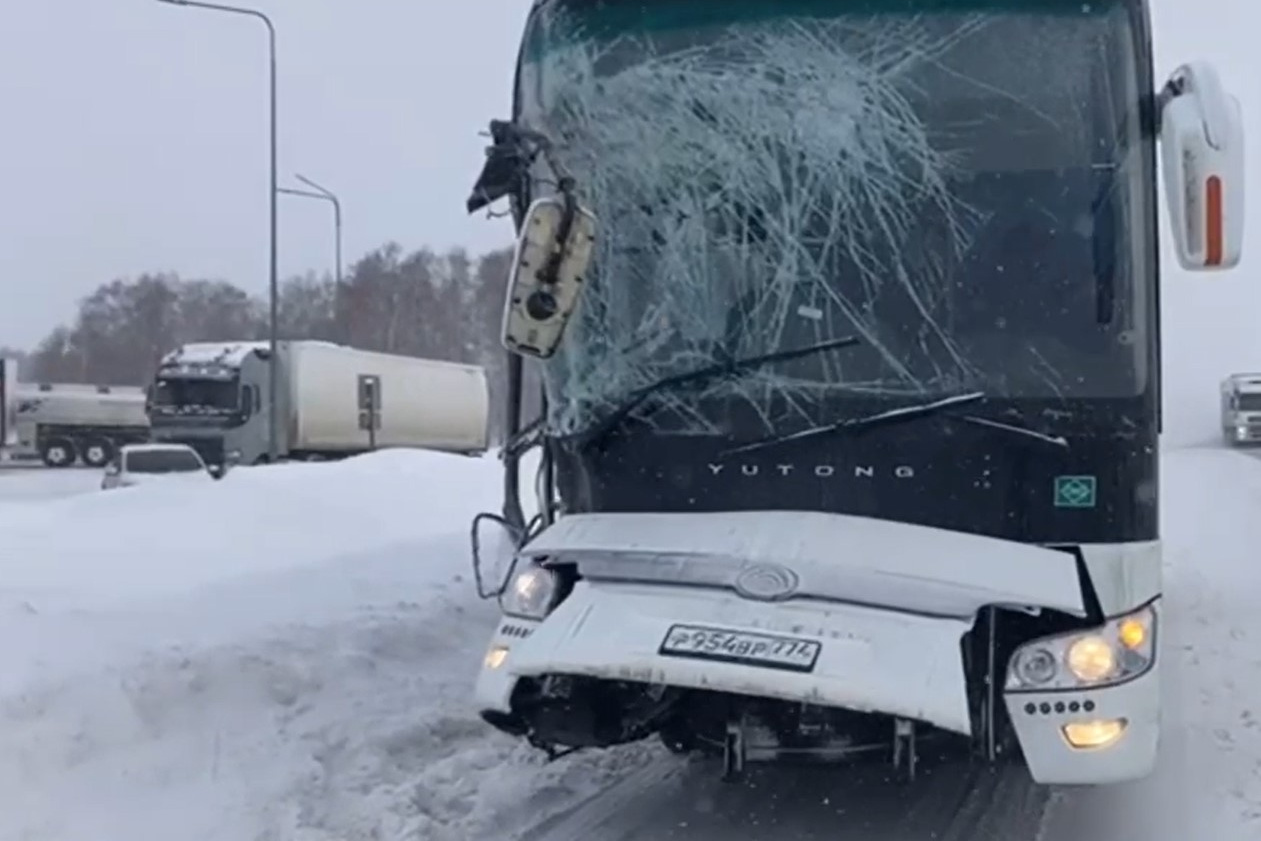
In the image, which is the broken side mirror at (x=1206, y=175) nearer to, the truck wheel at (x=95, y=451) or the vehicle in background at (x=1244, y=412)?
the vehicle in background at (x=1244, y=412)

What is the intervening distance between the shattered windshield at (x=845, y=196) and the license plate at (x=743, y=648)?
1019 millimetres

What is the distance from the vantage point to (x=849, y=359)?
5645mm

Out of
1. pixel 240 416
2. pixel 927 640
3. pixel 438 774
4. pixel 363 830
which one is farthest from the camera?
pixel 240 416

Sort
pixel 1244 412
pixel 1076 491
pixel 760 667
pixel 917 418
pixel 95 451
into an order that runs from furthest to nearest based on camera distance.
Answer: pixel 95 451 < pixel 1244 412 < pixel 917 418 < pixel 1076 491 < pixel 760 667

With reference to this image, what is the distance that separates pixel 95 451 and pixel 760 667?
5265cm

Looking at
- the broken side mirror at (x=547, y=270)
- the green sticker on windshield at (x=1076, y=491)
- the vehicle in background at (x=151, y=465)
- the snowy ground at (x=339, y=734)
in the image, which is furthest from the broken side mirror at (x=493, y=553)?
the vehicle in background at (x=151, y=465)

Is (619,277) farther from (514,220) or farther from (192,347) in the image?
(192,347)

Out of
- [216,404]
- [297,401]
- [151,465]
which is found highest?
[297,401]

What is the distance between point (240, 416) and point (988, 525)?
107 feet

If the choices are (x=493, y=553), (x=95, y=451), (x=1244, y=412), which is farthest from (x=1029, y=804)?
(x=95, y=451)

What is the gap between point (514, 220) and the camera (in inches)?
255

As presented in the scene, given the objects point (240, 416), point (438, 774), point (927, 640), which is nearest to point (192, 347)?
point (240, 416)

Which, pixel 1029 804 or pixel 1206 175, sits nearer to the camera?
pixel 1206 175

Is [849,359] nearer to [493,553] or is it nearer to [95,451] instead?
[493,553]
